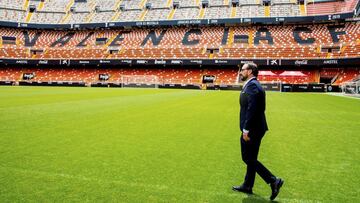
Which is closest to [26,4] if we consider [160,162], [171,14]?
[171,14]

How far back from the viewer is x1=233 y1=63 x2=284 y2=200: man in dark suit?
12.9ft

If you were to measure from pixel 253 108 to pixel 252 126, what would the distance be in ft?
0.84

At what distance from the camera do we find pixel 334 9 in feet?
161

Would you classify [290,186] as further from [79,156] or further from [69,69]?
[69,69]

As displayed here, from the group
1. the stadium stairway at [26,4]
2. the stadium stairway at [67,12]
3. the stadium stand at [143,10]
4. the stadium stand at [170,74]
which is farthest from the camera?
the stadium stairway at [26,4]

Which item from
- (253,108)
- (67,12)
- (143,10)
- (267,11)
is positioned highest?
(67,12)

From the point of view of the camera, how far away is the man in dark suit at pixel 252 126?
3934 mm

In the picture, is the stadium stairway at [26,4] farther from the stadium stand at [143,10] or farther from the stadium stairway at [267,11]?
the stadium stairway at [267,11]

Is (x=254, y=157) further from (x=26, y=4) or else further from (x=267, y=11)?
(x=26, y=4)

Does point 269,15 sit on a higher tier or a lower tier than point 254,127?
higher

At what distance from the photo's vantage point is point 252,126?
13.1 feet

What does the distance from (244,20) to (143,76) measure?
19740 millimetres

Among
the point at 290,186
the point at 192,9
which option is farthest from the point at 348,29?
the point at 290,186

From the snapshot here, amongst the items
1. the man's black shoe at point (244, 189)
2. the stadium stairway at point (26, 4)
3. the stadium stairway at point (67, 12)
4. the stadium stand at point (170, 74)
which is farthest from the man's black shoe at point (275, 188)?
the stadium stairway at point (26, 4)
